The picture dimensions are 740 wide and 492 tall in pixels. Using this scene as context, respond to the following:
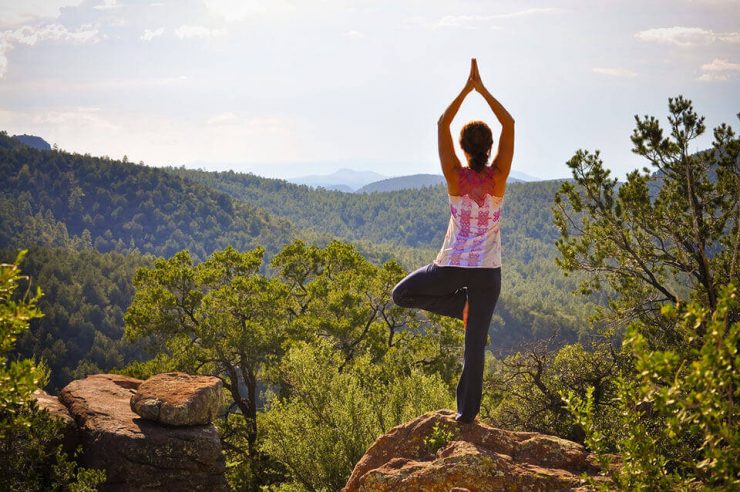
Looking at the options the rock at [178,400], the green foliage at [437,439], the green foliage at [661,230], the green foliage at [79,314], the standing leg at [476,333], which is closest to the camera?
the standing leg at [476,333]

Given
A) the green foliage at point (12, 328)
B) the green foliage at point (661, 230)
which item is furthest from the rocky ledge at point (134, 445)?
the green foliage at point (12, 328)

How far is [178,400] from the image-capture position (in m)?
15.4

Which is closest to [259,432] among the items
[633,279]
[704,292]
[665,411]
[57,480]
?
[57,480]

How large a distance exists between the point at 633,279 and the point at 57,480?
11505mm

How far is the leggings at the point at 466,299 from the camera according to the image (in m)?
6.21

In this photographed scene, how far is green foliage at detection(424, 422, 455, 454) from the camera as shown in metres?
6.66

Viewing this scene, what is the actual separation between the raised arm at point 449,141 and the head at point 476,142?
121 mm

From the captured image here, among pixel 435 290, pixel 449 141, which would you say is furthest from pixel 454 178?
pixel 435 290

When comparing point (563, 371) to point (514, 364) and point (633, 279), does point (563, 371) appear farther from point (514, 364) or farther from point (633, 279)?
point (633, 279)

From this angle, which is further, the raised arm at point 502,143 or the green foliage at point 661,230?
the green foliage at point 661,230

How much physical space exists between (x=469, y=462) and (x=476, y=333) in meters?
1.21

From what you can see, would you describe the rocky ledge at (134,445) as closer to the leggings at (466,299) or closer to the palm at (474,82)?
the leggings at (466,299)

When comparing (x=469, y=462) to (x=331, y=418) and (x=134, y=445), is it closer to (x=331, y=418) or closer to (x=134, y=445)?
(x=331, y=418)

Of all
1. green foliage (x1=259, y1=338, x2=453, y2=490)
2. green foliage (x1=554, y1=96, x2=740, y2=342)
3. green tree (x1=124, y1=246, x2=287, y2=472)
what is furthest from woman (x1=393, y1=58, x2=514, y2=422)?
green tree (x1=124, y1=246, x2=287, y2=472)
